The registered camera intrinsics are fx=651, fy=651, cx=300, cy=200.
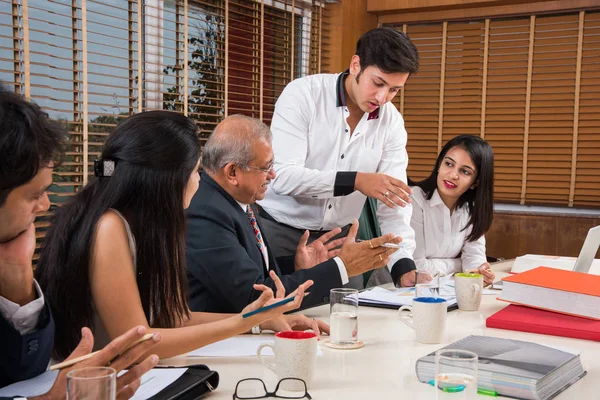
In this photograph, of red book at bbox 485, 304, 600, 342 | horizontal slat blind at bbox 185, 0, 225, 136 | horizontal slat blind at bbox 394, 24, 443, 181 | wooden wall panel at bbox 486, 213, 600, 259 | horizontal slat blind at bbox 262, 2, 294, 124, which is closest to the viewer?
red book at bbox 485, 304, 600, 342

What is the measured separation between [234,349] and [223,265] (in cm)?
36

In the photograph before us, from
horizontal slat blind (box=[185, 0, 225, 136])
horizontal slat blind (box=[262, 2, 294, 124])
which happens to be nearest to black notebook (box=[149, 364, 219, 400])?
horizontal slat blind (box=[185, 0, 225, 136])

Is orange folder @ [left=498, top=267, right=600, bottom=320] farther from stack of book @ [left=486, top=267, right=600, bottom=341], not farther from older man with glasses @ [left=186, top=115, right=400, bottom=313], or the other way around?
older man with glasses @ [left=186, top=115, right=400, bottom=313]

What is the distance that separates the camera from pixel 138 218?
1500 mm

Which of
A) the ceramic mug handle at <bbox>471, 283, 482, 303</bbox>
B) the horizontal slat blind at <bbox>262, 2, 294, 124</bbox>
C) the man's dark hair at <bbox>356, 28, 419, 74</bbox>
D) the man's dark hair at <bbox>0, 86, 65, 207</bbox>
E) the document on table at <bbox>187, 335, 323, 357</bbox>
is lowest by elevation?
the document on table at <bbox>187, 335, 323, 357</bbox>

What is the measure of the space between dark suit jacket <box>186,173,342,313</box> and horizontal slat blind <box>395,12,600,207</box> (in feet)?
10.8

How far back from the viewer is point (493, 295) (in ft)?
7.29

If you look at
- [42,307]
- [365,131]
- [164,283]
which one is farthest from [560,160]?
[42,307]

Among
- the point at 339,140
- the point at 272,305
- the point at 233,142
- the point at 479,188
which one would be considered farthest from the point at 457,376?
the point at 479,188

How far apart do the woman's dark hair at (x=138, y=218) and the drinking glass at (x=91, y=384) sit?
0.54 m

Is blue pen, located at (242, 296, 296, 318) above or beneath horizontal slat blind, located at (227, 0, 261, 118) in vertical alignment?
beneath

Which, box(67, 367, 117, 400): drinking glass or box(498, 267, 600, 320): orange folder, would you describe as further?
box(498, 267, 600, 320): orange folder

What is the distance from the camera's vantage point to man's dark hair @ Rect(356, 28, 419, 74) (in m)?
2.49

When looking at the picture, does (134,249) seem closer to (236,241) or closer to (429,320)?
(236,241)
